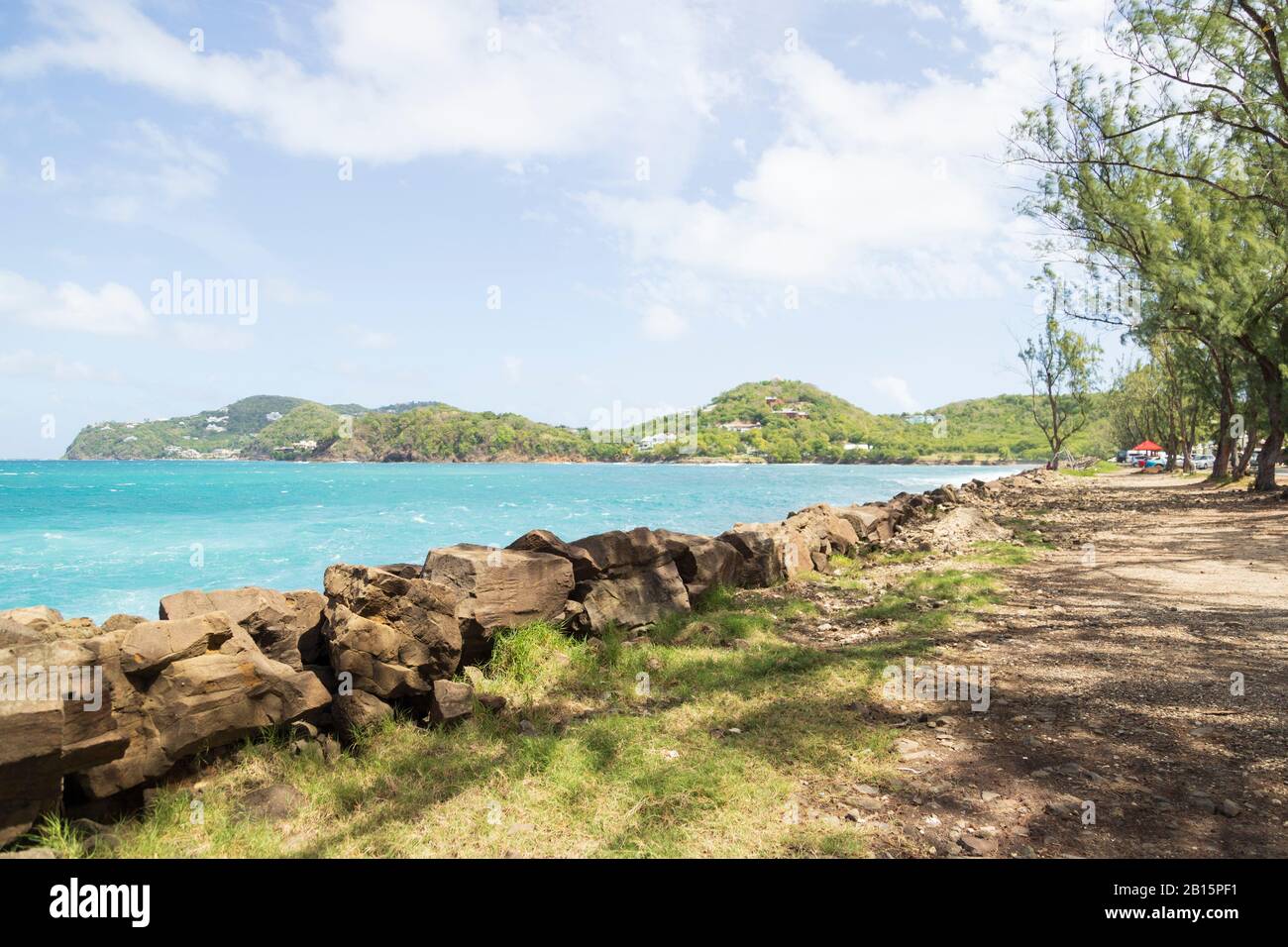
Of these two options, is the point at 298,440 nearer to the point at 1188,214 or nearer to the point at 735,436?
the point at 735,436

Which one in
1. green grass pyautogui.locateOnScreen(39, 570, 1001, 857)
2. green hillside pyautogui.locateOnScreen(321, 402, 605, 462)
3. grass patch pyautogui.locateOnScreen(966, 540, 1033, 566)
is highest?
green hillside pyautogui.locateOnScreen(321, 402, 605, 462)

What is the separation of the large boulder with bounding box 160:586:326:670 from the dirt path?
5.13 m

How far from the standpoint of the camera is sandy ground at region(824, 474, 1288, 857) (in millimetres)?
4074

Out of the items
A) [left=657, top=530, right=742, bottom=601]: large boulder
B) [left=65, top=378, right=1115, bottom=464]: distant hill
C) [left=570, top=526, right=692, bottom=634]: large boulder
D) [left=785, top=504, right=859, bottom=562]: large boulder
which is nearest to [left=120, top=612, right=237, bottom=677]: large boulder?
[left=570, top=526, right=692, bottom=634]: large boulder

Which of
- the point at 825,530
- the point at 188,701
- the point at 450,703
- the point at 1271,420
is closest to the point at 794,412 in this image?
the point at 1271,420

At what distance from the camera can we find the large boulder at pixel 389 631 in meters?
5.91

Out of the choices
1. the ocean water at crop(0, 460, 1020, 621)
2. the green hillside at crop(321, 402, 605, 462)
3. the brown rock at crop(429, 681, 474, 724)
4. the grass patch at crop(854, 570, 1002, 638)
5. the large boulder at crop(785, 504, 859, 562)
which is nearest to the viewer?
the brown rock at crop(429, 681, 474, 724)

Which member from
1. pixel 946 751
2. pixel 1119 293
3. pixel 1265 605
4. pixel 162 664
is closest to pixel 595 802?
pixel 946 751

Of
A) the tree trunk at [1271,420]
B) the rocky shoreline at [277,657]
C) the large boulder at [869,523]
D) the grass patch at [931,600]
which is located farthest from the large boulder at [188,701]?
the tree trunk at [1271,420]

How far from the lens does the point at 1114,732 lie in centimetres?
546

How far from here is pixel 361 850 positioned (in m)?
4.11

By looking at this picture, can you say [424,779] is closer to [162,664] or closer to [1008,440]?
[162,664]

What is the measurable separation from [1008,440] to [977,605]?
15628 centimetres

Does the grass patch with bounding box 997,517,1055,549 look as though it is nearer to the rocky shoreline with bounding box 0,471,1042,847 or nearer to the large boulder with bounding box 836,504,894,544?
the large boulder with bounding box 836,504,894,544
